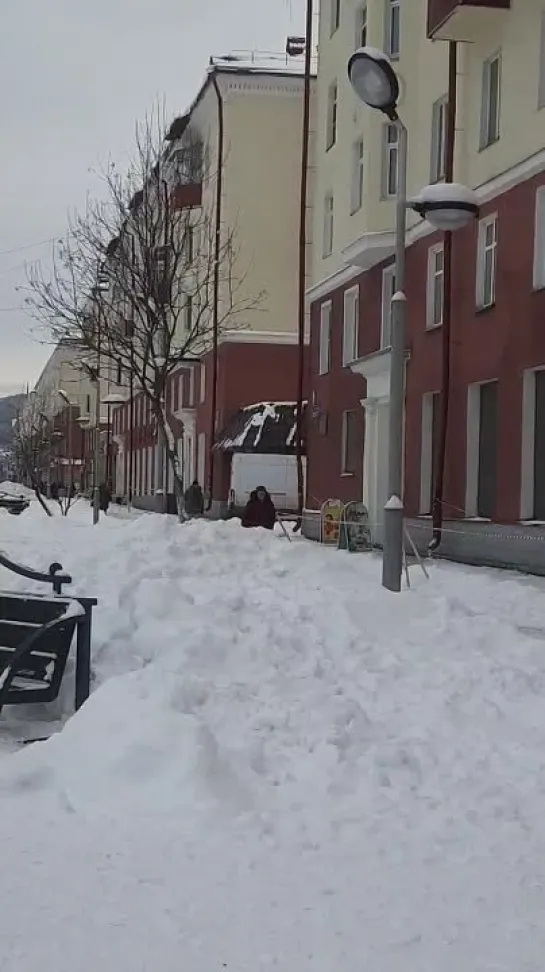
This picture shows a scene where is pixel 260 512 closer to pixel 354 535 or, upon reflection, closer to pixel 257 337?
pixel 354 535

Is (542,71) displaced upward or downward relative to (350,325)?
upward

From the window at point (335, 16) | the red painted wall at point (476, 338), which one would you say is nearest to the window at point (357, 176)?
the red painted wall at point (476, 338)

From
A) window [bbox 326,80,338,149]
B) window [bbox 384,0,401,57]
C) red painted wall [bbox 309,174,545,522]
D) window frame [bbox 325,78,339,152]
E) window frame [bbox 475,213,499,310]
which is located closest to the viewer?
red painted wall [bbox 309,174,545,522]

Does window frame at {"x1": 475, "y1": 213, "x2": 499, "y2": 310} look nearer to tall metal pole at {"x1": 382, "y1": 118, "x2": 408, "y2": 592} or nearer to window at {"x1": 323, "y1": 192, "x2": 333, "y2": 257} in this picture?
tall metal pole at {"x1": 382, "y1": 118, "x2": 408, "y2": 592}

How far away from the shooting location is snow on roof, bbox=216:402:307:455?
34.2 metres

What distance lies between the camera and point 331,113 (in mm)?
28516

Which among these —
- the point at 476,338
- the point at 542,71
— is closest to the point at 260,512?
the point at 476,338

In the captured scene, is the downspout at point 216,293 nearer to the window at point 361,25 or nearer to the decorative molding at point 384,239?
the decorative molding at point 384,239

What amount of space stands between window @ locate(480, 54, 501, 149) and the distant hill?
69.1 metres

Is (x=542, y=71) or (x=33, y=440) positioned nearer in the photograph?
(x=542, y=71)

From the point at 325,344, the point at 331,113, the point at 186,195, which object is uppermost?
the point at 331,113

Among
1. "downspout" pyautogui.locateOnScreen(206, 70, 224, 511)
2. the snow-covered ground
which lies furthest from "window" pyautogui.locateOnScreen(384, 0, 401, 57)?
the snow-covered ground

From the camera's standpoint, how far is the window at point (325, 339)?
2853 cm

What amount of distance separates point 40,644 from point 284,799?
2748 millimetres
